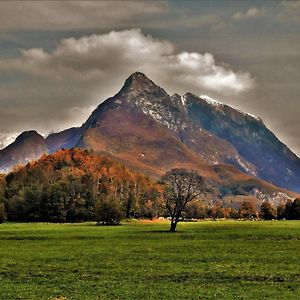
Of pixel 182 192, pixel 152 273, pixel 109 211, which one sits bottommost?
pixel 152 273

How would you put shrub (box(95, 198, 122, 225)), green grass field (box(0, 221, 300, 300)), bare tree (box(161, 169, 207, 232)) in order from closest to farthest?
green grass field (box(0, 221, 300, 300))
bare tree (box(161, 169, 207, 232))
shrub (box(95, 198, 122, 225))

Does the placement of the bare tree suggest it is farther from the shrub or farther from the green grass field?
the green grass field

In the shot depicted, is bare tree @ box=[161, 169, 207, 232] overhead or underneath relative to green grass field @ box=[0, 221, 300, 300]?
overhead

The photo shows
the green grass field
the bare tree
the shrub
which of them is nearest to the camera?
the green grass field

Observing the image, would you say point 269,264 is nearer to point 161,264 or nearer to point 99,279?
point 161,264

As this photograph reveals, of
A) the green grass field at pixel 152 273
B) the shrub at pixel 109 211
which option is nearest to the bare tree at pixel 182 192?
the shrub at pixel 109 211

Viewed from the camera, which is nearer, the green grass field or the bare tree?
the green grass field

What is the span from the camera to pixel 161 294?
39.7 metres

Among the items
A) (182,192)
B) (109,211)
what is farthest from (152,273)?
(109,211)

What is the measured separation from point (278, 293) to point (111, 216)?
14663 centimetres

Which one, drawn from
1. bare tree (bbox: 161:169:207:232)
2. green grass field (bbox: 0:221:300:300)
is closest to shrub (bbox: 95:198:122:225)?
bare tree (bbox: 161:169:207:232)

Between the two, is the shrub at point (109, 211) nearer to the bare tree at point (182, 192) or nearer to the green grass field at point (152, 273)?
the bare tree at point (182, 192)

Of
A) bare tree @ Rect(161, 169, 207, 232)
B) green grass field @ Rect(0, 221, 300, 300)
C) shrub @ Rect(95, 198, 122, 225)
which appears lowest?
green grass field @ Rect(0, 221, 300, 300)

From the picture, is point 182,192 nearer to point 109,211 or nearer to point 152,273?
point 109,211
